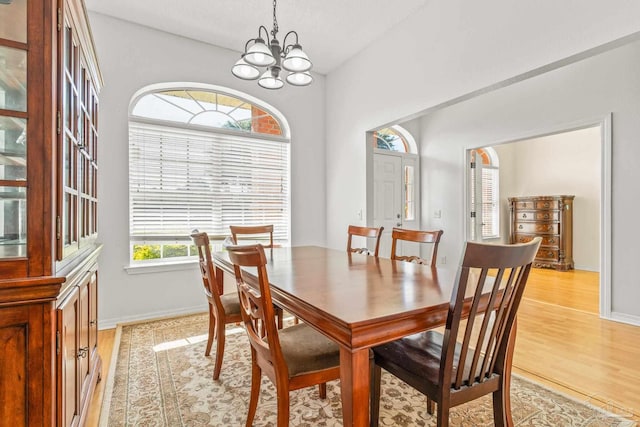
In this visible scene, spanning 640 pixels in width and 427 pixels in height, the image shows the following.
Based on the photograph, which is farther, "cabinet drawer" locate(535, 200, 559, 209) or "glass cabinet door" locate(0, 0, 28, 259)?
"cabinet drawer" locate(535, 200, 559, 209)

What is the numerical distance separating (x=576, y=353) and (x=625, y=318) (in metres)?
1.17

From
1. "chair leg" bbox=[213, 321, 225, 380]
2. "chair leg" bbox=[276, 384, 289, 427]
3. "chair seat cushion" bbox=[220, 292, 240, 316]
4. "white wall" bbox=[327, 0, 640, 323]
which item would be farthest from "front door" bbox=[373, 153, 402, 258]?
"chair leg" bbox=[276, 384, 289, 427]

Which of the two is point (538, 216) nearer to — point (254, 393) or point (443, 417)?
point (443, 417)

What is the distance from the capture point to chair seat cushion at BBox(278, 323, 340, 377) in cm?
133

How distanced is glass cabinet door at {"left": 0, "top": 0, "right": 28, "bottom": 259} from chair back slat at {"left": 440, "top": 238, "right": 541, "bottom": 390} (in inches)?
57.0

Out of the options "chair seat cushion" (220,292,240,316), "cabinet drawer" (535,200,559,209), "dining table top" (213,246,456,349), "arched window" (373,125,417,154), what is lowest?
"chair seat cushion" (220,292,240,316)

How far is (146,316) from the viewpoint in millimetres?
3258

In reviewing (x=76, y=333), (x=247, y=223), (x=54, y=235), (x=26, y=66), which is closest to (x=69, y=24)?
(x=26, y=66)

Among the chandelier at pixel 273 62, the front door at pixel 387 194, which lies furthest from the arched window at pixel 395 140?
the chandelier at pixel 273 62

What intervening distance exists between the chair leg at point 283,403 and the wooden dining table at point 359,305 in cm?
30

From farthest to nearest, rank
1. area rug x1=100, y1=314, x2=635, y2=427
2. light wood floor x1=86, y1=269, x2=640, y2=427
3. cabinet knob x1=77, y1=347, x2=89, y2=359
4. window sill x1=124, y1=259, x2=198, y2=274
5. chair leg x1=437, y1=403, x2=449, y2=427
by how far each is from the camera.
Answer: window sill x1=124, y1=259, x2=198, y2=274, light wood floor x1=86, y1=269, x2=640, y2=427, area rug x1=100, y1=314, x2=635, y2=427, cabinet knob x1=77, y1=347, x2=89, y2=359, chair leg x1=437, y1=403, x2=449, y2=427

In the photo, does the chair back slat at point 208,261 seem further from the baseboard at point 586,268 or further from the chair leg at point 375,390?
the baseboard at point 586,268

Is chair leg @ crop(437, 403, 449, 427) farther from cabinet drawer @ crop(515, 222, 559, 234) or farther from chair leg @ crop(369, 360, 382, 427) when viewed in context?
cabinet drawer @ crop(515, 222, 559, 234)

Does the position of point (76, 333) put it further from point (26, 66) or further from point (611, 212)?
point (611, 212)
